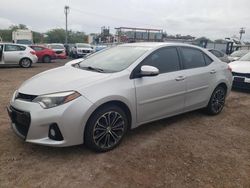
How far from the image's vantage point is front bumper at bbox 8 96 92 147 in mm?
3020

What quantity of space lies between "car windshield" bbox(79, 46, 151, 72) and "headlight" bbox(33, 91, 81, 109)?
83 cm

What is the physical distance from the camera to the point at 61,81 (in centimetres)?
341

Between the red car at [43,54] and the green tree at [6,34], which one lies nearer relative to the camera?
the red car at [43,54]

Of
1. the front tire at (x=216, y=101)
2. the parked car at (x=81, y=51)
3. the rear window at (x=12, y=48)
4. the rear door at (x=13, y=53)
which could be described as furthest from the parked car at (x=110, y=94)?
the parked car at (x=81, y=51)

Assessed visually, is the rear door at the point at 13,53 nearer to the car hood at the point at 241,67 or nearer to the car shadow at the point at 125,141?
the car hood at the point at 241,67

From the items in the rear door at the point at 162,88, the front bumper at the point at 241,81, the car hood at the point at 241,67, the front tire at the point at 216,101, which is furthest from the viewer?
the car hood at the point at 241,67

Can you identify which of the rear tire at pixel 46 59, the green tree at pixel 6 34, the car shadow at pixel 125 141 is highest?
the green tree at pixel 6 34

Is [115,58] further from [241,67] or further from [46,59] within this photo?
[46,59]

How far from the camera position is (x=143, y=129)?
437cm

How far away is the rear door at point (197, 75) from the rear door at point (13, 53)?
10977 millimetres

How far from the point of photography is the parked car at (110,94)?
121 inches

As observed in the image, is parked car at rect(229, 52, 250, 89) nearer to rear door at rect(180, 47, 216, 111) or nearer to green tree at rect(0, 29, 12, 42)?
rear door at rect(180, 47, 216, 111)

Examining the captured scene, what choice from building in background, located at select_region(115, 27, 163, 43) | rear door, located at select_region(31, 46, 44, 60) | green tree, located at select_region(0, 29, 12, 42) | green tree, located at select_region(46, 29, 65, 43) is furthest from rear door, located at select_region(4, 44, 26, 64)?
green tree, located at select_region(46, 29, 65, 43)

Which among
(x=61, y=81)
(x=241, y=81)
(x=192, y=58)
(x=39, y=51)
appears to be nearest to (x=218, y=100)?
(x=192, y=58)
